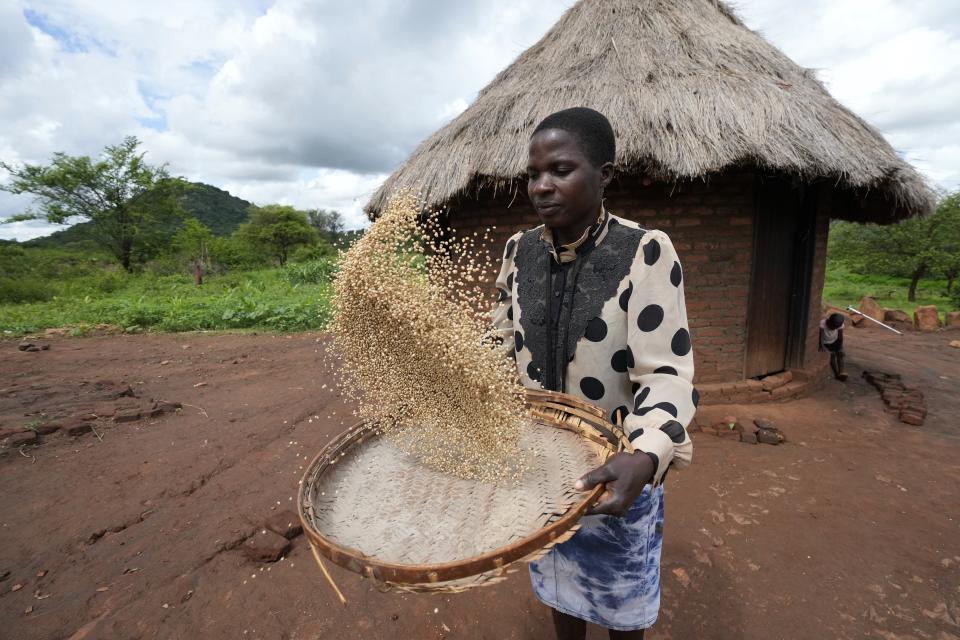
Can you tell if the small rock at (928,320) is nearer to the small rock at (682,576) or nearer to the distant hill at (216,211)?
the small rock at (682,576)

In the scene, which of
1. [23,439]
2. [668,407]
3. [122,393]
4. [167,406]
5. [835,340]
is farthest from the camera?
[835,340]

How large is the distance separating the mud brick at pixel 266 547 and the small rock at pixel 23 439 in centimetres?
278

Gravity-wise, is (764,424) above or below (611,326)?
below

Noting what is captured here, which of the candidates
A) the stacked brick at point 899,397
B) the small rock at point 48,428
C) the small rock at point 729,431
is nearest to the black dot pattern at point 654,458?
the small rock at point 729,431

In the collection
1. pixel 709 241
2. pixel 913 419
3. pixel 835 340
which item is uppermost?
pixel 709 241

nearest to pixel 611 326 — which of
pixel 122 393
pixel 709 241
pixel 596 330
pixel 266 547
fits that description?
pixel 596 330

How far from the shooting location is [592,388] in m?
1.38

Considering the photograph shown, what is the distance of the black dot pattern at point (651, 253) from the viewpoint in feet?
3.86

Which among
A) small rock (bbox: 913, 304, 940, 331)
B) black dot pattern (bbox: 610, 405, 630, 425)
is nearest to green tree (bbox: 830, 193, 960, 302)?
small rock (bbox: 913, 304, 940, 331)

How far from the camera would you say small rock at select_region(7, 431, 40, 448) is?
12.4 ft

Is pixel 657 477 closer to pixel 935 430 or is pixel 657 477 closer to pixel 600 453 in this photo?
pixel 600 453

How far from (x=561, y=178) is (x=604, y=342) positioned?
0.47 metres

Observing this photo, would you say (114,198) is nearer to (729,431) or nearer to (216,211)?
(729,431)

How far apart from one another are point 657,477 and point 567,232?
2.36ft
